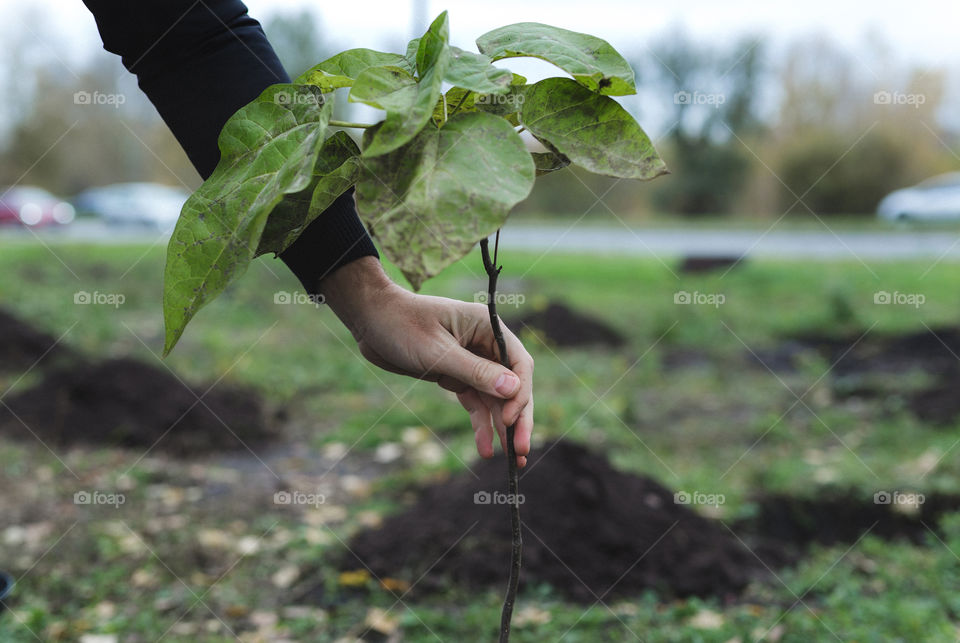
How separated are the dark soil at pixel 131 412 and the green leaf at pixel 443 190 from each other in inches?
143

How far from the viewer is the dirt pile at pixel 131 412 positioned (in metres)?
4.27

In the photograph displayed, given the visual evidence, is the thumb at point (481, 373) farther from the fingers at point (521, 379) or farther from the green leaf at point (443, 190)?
the green leaf at point (443, 190)

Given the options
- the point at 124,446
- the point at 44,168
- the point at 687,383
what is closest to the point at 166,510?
the point at 124,446

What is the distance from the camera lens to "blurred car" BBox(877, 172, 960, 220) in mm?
16891

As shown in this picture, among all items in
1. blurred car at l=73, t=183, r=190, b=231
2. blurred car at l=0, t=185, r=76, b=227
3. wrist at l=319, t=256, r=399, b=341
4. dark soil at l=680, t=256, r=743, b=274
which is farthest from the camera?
blurred car at l=73, t=183, r=190, b=231

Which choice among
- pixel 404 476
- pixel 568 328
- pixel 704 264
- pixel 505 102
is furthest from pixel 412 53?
pixel 704 264

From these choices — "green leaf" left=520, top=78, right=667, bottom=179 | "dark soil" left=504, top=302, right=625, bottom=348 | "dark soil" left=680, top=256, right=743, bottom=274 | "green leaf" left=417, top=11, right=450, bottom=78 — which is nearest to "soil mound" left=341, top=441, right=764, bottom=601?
"green leaf" left=520, top=78, right=667, bottom=179

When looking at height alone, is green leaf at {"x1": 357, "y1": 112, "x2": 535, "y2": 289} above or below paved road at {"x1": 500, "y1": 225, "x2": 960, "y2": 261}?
above

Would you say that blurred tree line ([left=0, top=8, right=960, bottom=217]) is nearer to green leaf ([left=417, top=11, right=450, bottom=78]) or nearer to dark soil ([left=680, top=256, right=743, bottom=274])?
dark soil ([left=680, top=256, right=743, bottom=274])

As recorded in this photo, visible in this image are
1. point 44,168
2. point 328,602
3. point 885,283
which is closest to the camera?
point 328,602

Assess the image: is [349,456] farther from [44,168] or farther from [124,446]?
[44,168]

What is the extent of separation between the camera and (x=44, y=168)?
2652 centimetres

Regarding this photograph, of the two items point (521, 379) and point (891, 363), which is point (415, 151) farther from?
point (891, 363)

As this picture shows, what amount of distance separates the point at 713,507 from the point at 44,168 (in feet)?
95.1
